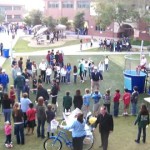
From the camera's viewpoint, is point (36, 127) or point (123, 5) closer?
point (36, 127)

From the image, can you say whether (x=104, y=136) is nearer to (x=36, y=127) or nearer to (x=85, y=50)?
(x=36, y=127)

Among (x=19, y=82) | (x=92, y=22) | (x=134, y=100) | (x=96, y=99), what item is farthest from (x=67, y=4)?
(x=96, y=99)

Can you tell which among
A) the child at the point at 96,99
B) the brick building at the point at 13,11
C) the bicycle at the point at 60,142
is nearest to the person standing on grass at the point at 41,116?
the bicycle at the point at 60,142

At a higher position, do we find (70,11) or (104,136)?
(70,11)

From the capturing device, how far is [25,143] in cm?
1155

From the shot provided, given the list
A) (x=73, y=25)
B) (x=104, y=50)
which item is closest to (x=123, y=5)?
(x=104, y=50)

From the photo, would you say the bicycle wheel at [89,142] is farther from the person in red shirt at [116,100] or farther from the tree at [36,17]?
the tree at [36,17]

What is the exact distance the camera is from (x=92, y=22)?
169 feet

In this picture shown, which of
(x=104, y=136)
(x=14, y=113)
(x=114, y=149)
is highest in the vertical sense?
(x=14, y=113)

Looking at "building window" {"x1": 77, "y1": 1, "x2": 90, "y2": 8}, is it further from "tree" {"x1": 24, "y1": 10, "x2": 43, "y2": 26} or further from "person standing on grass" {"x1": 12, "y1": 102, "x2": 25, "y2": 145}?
"person standing on grass" {"x1": 12, "y1": 102, "x2": 25, "y2": 145}

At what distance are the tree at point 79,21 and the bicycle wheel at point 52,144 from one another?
136 feet

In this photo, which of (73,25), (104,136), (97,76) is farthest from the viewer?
(73,25)

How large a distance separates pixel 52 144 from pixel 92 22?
139ft

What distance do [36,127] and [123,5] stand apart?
29211 millimetres
